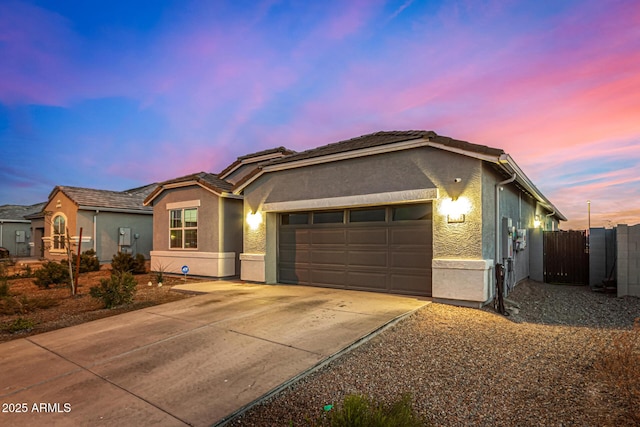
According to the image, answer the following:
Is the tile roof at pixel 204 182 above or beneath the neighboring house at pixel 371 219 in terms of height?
above

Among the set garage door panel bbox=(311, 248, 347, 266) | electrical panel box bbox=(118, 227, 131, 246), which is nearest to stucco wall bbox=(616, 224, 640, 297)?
garage door panel bbox=(311, 248, 347, 266)

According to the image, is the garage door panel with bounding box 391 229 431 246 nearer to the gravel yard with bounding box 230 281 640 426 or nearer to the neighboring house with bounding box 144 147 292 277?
the gravel yard with bounding box 230 281 640 426

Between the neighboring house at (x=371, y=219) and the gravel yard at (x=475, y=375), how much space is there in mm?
1749

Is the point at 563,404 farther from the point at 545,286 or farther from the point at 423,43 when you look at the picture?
the point at 545,286

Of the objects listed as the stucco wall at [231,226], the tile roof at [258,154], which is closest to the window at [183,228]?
the stucco wall at [231,226]

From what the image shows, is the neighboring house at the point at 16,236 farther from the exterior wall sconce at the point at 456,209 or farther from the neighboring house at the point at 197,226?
the exterior wall sconce at the point at 456,209

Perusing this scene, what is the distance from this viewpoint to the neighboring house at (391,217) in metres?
7.22

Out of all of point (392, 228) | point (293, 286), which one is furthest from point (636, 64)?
point (293, 286)

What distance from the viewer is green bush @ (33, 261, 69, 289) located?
434 inches

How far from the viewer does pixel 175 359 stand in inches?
175

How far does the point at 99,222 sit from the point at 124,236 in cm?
153

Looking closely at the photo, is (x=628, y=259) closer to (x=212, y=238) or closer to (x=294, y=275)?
(x=294, y=275)

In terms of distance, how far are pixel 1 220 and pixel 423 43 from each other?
1339 inches

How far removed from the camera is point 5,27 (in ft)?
30.5
